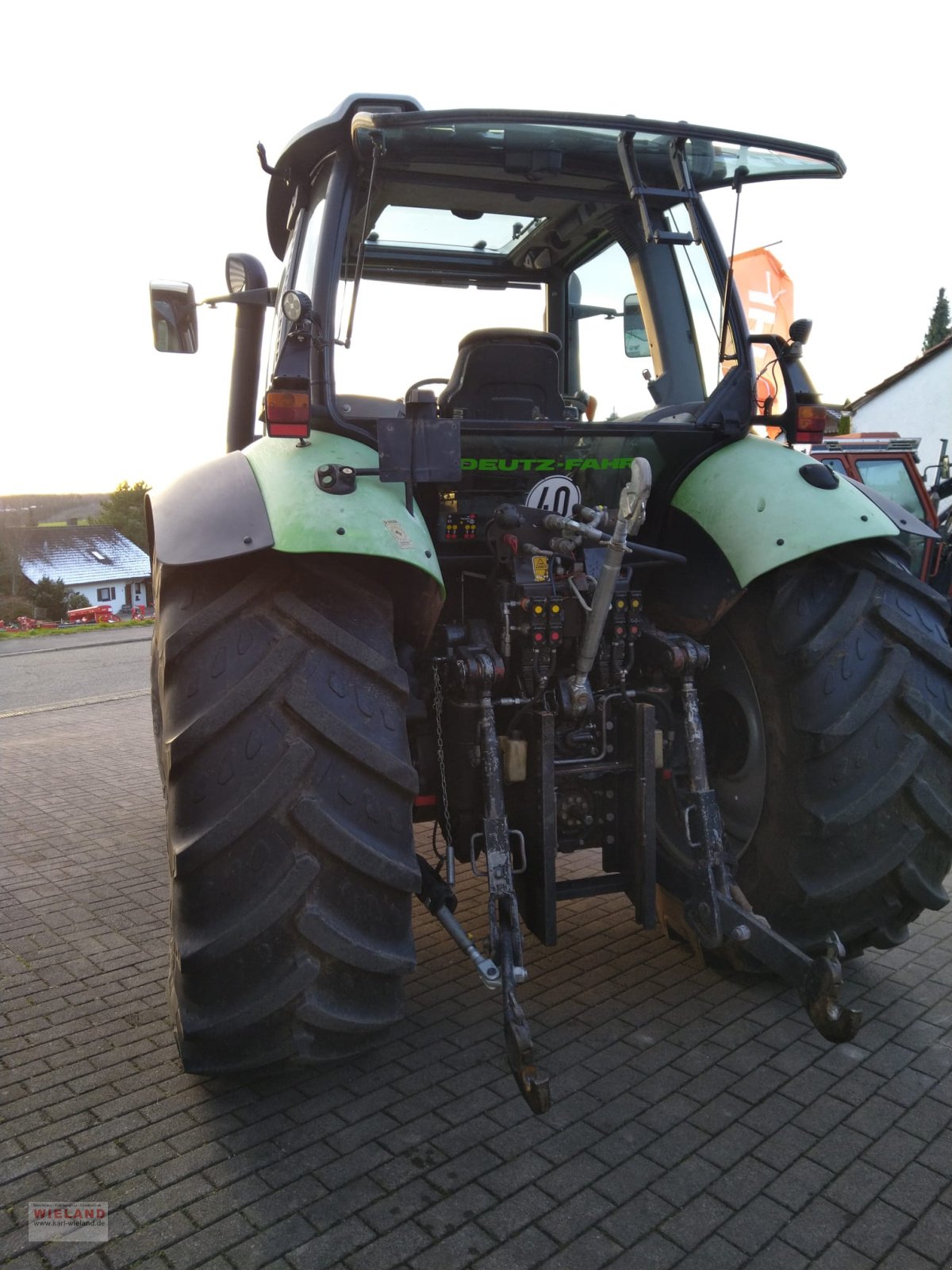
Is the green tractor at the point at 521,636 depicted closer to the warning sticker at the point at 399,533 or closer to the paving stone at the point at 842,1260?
the warning sticker at the point at 399,533

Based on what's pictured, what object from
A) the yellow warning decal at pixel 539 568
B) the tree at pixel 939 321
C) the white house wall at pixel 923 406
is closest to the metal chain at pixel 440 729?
the yellow warning decal at pixel 539 568

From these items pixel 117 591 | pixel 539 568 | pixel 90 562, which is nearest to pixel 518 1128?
pixel 539 568

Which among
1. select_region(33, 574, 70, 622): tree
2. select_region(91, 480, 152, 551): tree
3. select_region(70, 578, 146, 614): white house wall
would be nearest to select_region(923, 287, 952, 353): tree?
select_region(33, 574, 70, 622): tree

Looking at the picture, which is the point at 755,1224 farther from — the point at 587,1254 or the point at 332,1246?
the point at 332,1246

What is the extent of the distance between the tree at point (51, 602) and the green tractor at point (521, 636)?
4631 cm

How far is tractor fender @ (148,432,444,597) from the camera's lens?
2523mm

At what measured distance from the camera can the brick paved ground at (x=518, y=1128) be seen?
227 cm

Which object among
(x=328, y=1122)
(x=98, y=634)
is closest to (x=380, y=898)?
(x=328, y=1122)

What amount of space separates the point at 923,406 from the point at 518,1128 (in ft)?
105

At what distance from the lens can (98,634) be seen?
770 inches

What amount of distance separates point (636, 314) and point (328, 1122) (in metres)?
3.08

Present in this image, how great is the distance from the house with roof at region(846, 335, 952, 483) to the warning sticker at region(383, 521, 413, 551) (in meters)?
28.7

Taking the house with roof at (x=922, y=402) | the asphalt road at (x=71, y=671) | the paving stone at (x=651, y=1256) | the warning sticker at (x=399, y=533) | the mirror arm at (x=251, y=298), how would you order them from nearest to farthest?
the paving stone at (x=651, y=1256) < the warning sticker at (x=399, y=533) < the mirror arm at (x=251, y=298) < the asphalt road at (x=71, y=671) < the house with roof at (x=922, y=402)

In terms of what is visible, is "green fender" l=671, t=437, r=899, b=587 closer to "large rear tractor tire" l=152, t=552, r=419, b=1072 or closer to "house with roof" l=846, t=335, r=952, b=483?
"large rear tractor tire" l=152, t=552, r=419, b=1072
